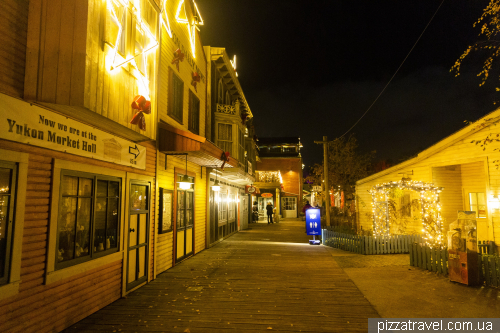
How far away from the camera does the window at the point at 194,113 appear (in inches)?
458

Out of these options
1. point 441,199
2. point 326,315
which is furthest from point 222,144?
point 326,315

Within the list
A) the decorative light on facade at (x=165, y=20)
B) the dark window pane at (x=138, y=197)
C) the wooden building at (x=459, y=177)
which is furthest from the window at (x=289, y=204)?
the dark window pane at (x=138, y=197)

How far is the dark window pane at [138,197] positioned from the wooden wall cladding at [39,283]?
194 centimetres

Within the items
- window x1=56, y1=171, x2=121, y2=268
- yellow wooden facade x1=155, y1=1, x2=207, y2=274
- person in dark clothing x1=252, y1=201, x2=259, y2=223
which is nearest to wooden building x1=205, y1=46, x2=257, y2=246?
yellow wooden facade x1=155, y1=1, x2=207, y2=274

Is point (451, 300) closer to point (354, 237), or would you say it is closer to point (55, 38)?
point (354, 237)

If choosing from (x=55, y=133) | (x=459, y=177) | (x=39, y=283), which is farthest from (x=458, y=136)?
(x=39, y=283)

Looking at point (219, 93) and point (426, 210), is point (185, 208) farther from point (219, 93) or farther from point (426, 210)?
point (426, 210)

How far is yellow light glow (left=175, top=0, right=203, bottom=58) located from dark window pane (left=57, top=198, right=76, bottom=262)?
23.2ft

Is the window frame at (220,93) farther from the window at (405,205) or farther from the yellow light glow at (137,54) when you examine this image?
the window at (405,205)

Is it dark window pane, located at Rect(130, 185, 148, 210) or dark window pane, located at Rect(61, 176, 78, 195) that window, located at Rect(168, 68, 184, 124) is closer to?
dark window pane, located at Rect(130, 185, 148, 210)

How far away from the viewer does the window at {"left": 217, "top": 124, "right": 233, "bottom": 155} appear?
15891mm

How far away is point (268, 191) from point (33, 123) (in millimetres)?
28122

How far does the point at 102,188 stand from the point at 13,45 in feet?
9.33

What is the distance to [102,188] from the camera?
6172 mm
